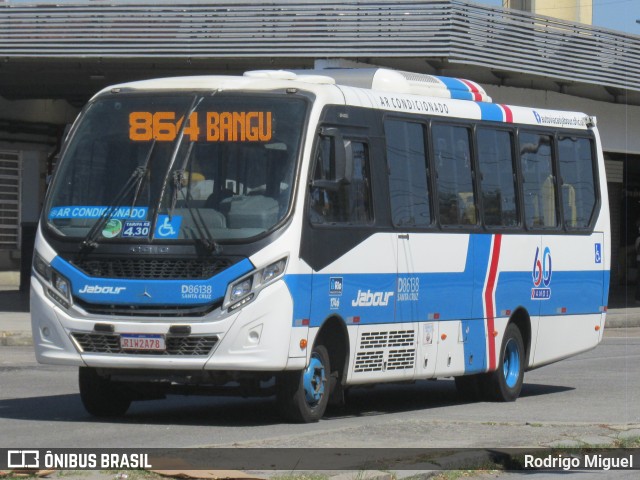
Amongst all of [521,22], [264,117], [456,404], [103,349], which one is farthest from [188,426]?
[521,22]

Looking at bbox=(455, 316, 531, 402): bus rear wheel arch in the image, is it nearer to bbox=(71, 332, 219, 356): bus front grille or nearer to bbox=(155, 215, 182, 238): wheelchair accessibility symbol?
bbox=(71, 332, 219, 356): bus front grille

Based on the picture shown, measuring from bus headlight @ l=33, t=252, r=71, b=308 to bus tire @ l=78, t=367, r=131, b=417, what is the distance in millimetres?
681

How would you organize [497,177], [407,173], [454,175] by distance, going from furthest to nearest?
1. [497,177]
2. [454,175]
3. [407,173]

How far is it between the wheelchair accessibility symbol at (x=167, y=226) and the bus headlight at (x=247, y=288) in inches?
26.9

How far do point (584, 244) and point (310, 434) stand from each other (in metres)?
7.00

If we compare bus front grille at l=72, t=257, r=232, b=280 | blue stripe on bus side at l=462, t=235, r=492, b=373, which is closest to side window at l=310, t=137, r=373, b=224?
bus front grille at l=72, t=257, r=232, b=280

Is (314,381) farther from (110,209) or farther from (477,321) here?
(477,321)

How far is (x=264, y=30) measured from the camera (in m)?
26.3

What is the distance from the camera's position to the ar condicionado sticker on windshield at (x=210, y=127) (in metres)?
12.1

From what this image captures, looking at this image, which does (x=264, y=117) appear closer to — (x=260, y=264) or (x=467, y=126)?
(x=260, y=264)

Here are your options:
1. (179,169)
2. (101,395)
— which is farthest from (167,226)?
(101,395)

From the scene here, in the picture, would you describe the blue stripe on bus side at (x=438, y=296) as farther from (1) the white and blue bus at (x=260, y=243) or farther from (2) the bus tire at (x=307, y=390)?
(2) the bus tire at (x=307, y=390)

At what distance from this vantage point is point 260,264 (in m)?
11.5

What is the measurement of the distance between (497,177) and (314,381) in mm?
3998
